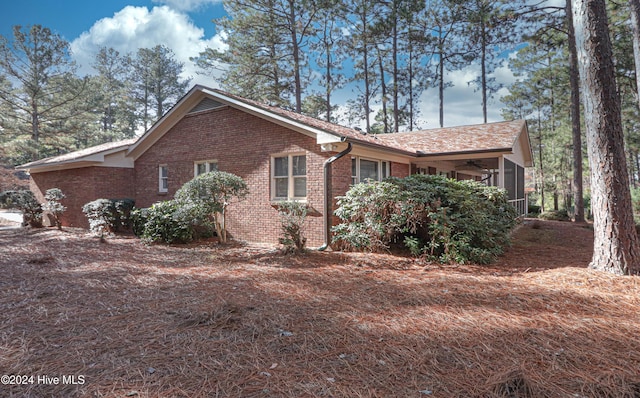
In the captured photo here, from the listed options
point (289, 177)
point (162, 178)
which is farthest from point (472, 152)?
point (162, 178)

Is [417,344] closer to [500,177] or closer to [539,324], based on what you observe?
[539,324]

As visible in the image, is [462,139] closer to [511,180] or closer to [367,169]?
[511,180]

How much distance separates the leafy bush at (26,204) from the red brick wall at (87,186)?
822mm

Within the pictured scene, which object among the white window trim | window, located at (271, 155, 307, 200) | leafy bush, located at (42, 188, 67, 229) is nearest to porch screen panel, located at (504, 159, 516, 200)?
window, located at (271, 155, 307, 200)

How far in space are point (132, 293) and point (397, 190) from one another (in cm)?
525

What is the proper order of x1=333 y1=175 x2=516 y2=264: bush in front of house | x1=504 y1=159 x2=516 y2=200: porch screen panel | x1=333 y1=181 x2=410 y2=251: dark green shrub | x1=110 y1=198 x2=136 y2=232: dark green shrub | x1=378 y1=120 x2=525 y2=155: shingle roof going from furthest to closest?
x1=504 y1=159 x2=516 y2=200: porch screen panel → x1=110 y1=198 x2=136 y2=232: dark green shrub → x1=378 y1=120 x2=525 y2=155: shingle roof → x1=333 y1=181 x2=410 y2=251: dark green shrub → x1=333 y1=175 x2=516 y2=264: bush in front of house

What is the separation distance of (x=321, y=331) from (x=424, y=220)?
16.2 feet

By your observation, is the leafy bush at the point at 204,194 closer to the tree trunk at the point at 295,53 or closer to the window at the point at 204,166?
the window at the point at 204,166

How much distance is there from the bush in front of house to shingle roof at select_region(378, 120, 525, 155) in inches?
134

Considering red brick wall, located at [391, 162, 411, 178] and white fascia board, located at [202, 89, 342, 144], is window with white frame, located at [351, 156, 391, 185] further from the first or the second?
white fascia board, located at [202, 89, 342, 144]

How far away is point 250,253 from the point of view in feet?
25.5

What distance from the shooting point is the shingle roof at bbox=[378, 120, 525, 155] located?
35.6 feet

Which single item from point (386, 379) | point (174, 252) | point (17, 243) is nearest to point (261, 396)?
point (386, 379)

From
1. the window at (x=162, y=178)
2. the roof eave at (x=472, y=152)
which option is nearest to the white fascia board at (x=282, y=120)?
the window at (x=162, y=178)
